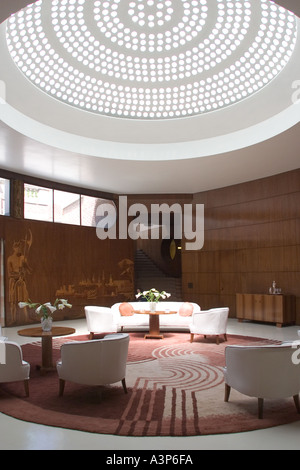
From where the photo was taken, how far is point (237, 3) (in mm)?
6691

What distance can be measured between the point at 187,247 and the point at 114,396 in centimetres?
1045

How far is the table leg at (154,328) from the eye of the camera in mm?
9422

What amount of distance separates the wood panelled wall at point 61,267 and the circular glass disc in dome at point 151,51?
4.88 m

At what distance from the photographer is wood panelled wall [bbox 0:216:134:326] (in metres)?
11.7

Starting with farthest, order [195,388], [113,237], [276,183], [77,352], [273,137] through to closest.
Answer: [113,237] < [276,183] < [273,137] < [195,388] < [77,352]

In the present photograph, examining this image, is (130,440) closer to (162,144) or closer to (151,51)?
(151,51)

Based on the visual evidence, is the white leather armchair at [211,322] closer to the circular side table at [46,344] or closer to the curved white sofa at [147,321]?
the curved white sofa at [147,321]

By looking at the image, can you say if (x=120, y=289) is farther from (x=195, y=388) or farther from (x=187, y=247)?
(x=195, y=388)

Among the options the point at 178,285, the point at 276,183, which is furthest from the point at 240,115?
the point at 178,285

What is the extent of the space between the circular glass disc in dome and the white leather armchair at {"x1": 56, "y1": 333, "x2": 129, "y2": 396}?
5521 mm

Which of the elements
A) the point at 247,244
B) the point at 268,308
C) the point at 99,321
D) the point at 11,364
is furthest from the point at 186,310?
the point at 11,364

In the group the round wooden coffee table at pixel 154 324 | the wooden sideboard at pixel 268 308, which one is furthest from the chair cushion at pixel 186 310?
the wooden sideboard at pixel 268 308

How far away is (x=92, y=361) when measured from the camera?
195 inches

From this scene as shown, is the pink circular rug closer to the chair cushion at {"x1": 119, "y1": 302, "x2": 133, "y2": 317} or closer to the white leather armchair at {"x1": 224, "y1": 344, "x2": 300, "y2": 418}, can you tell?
the white leather armchair at {"x1": 224, "y1": 344, "x2": 300, "y2": 418}
